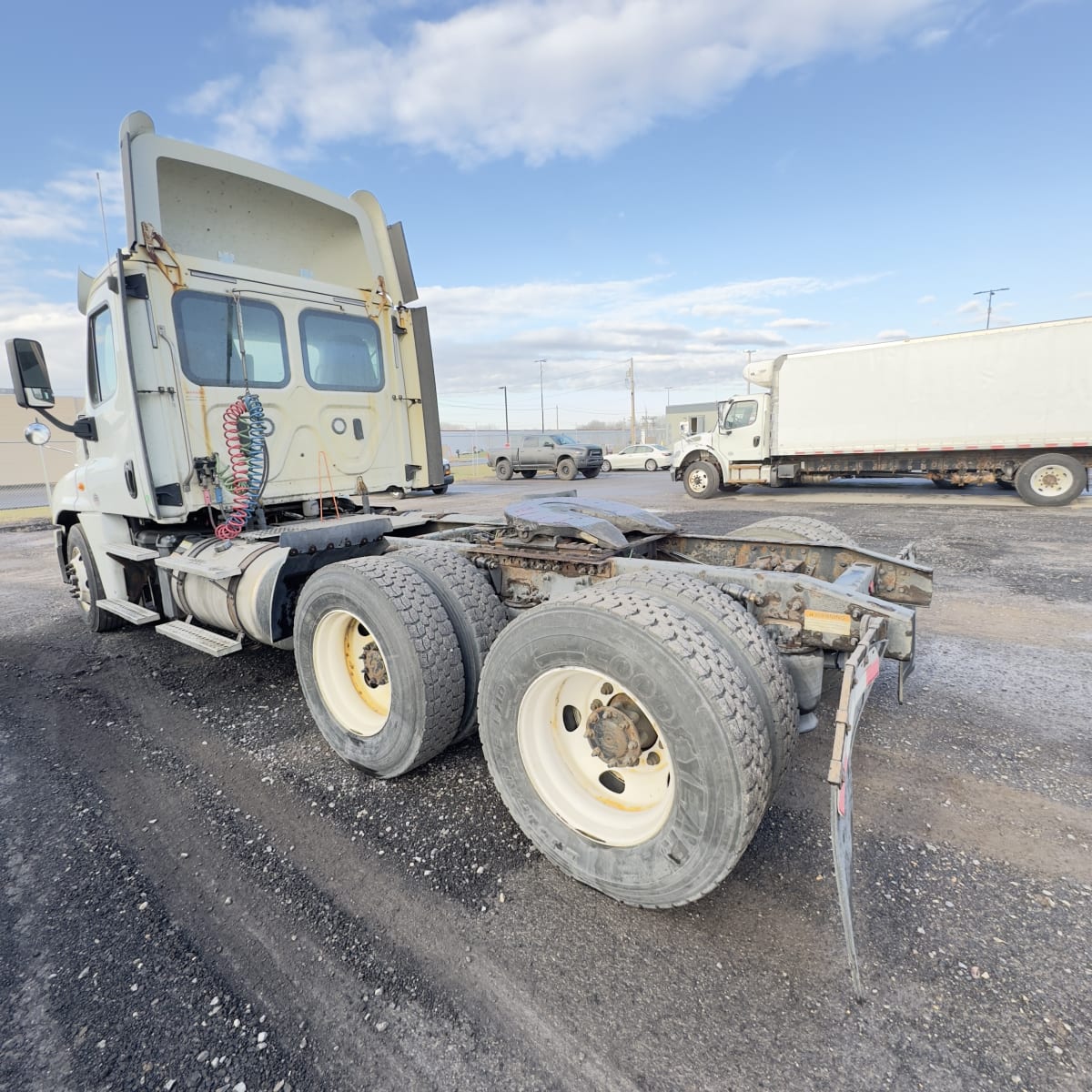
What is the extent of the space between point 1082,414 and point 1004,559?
7.36 m

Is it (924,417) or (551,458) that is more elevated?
(924,417)

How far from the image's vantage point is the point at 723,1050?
1.71 meters

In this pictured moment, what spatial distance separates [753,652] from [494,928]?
1.36 m

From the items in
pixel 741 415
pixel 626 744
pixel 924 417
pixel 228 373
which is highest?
pixel 228 373

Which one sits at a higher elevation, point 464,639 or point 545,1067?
point 464,639

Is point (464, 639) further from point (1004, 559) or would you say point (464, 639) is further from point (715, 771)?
point (1004, 559)

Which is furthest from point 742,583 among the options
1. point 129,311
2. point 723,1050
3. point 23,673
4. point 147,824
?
point 23,673

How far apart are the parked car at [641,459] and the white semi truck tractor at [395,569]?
2705cm

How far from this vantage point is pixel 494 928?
2174 millimetres

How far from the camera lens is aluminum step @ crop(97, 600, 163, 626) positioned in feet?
15.4

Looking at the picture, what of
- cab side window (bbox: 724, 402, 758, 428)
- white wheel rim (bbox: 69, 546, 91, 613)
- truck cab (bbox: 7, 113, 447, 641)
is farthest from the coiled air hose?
cab side window (bbox: 724, 402, 758, 428)

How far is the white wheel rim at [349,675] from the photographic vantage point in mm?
3359

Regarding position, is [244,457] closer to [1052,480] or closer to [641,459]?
[1052,480]

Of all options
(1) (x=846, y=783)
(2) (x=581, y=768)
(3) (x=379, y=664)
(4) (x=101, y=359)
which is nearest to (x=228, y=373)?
(4) (x=101, y=359)
